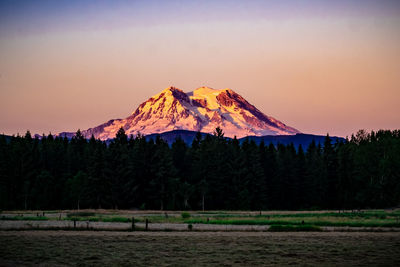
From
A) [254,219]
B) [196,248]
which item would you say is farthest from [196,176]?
[196,248]

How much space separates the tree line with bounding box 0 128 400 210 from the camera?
4158 inches

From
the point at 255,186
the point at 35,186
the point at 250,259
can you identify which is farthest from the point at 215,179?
the point at 250,259

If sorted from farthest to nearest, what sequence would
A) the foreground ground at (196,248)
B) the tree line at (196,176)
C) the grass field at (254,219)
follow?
1. the tree line at (196,176)
2. the grass field at (254,219)
3. the foreground ground at (196,248)

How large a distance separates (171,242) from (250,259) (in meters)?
9.86

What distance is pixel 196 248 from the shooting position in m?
36.2

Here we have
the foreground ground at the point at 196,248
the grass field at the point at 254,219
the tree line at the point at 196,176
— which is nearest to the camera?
the foreground ground at the point at 196,248

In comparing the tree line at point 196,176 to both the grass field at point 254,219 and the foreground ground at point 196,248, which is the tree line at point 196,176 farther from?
the foreground ground at point 196,248

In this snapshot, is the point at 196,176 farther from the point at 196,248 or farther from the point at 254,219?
the point at 196,248

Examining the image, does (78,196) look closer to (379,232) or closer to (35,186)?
(35,186)

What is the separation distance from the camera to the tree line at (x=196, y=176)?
4158 inches

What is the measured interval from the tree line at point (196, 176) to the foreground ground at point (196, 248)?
60.5 m

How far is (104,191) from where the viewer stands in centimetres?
10444

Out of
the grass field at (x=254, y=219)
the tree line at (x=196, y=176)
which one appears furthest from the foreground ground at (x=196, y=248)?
the tree line at (x=196, y=176)

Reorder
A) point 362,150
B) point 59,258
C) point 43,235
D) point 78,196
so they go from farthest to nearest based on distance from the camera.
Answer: point 362,150 → point 78,196 → point 43,235 → point 59,258
